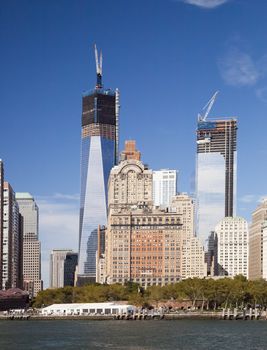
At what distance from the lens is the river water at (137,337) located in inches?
4791

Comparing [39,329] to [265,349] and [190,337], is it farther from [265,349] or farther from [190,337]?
[265,349]

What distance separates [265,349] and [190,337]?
23843mm

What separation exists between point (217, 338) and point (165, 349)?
24554 mm

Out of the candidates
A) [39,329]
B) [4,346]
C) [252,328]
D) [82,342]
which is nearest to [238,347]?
[82,342]

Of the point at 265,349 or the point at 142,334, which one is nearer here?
the point at 265,349

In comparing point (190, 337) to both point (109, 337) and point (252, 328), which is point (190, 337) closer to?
point (109, 337)

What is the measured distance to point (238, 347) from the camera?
12025cm

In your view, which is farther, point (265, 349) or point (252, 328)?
point (252, 328)

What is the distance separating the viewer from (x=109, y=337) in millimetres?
139000

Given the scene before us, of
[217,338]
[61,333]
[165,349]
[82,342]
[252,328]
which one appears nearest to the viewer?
[165,349]

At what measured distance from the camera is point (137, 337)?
452ft

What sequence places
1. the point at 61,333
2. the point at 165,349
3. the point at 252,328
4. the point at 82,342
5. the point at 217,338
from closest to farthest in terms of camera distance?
the point at 165,349 < the point at 82,342 < the point at 217,338 < the point at 61,333 < the point at 252,328

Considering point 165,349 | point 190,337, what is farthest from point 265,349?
point 190,337

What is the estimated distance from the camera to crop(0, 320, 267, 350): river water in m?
122
